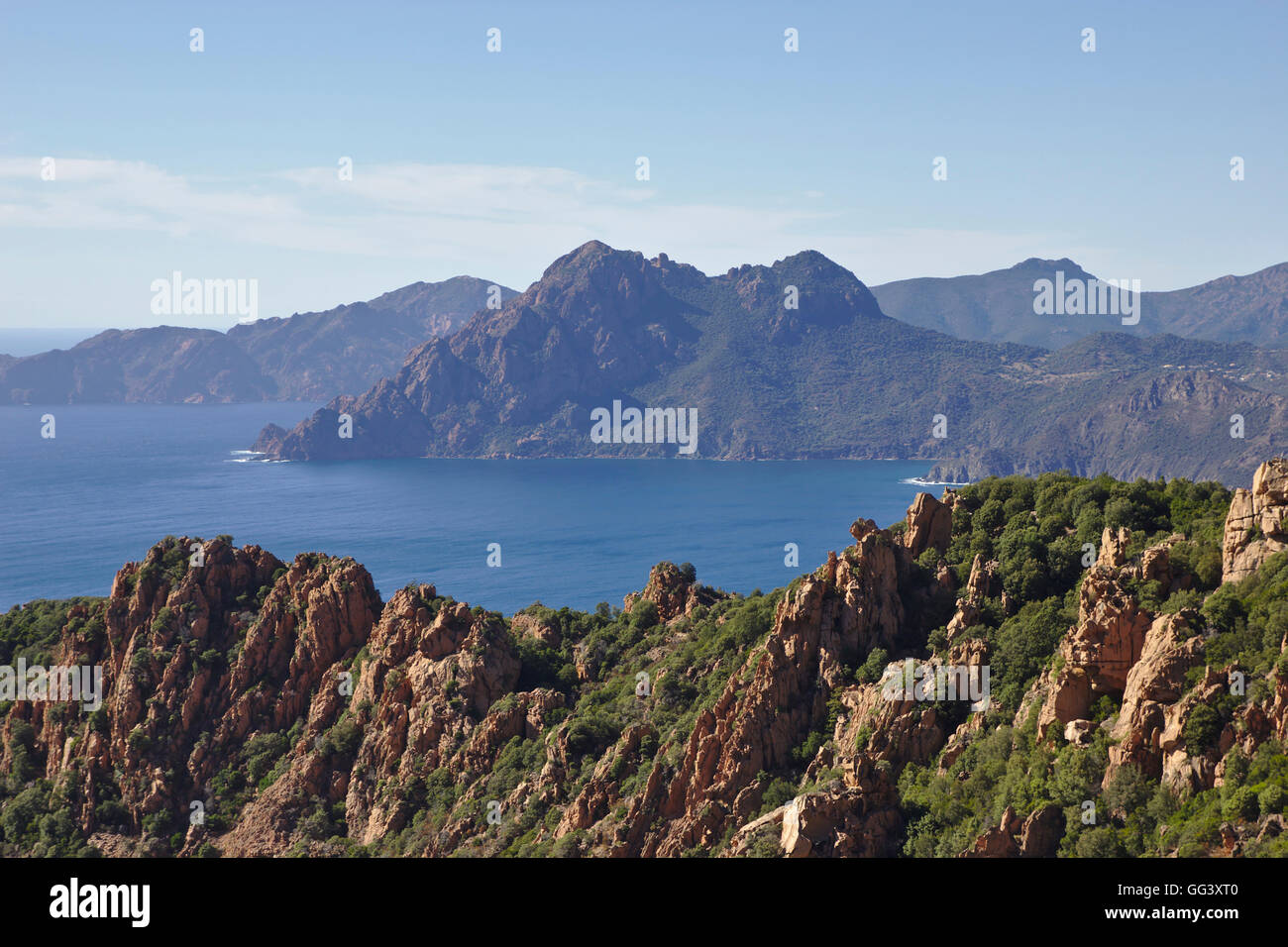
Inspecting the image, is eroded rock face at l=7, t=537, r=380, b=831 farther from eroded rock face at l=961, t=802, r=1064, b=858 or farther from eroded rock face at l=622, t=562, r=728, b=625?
eroded rock face at l=961, t=802, r=1064, b=858

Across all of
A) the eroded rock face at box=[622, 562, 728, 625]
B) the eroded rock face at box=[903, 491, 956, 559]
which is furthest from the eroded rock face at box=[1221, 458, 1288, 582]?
the eroded rock face at box=[622, 562, 728, 625]

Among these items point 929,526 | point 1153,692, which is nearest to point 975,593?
point 929,526

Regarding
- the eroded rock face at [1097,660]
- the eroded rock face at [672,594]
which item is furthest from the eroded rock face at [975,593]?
the eroded rock face at [672,594]

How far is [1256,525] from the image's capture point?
38.9 meters

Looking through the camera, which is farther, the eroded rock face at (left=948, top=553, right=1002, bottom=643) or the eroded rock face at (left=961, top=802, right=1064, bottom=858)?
the eroded rock face at (left=948, top=553, right=1002, bottom=643)

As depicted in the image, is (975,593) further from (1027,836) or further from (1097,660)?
(1027,836)

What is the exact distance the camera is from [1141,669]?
115ft

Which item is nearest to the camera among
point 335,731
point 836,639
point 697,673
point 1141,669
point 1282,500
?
point 1141,669

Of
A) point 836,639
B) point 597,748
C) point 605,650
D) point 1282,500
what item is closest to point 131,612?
point 605,650

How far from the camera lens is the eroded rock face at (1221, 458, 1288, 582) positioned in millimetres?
38094

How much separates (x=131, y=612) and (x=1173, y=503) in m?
54.2

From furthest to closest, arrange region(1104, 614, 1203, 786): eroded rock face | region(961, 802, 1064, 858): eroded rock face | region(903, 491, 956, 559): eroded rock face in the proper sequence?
region(903, 491, 956, 559): eroded rock face, region(1104, 614, 1203, 786): eroded rock face, region(961, 802, 1064, 858): eroded rock face
